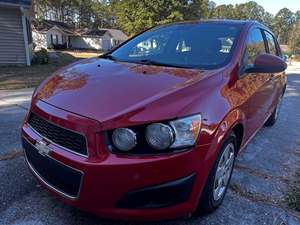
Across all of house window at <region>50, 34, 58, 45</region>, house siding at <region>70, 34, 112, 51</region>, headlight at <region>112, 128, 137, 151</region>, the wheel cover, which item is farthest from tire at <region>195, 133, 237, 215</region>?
house siding at <region>70, 34, 112, 51</region>

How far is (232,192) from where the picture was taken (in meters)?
3.49

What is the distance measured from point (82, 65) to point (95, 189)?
5.41ft

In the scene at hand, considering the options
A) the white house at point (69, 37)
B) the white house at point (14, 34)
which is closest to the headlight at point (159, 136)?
Result: the white house at point (14, 34)

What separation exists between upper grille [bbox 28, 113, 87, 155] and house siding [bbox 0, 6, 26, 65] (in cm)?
1276

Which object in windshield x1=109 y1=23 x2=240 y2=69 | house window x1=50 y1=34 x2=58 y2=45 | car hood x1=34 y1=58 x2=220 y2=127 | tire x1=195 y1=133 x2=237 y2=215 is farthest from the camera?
house window x1=50 y1=34 x2=58 y2=45

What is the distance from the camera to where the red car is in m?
2.30

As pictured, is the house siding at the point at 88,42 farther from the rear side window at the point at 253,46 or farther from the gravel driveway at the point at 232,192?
the rear side window at the point at 253,46

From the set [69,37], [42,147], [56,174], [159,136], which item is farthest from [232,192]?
[69,37]

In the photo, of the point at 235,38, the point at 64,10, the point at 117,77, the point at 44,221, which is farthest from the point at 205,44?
the point at 64,10

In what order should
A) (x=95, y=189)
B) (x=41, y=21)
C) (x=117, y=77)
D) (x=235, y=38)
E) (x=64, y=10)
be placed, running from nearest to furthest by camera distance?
(x=95, y=189)
(x=117, y=77)
(x=235, y=38)
(x=41, y=21)
(x=64, y=10)

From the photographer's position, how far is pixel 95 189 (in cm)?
230

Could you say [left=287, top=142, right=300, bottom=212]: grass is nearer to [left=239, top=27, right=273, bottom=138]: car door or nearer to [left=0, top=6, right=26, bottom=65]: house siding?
[left=239, top=27, right=273, bottom=138]: car door

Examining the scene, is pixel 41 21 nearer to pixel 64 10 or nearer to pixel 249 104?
pixel 64 10

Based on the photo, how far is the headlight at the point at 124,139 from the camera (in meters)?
2.31
